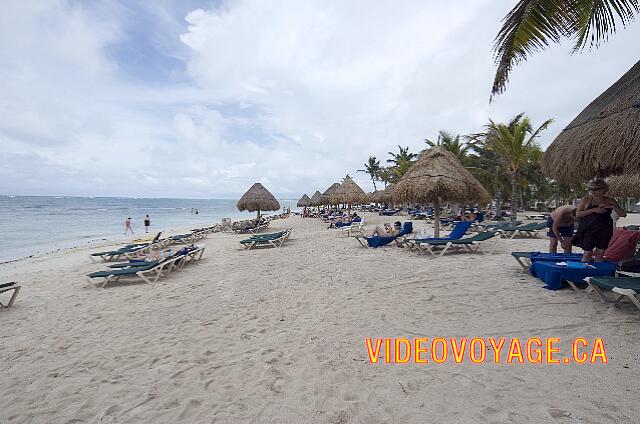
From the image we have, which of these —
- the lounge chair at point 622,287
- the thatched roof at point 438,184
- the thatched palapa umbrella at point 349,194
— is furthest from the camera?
the thatched palapa umbrella at point 349,194

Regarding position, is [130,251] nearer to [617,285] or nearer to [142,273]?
[142,273]

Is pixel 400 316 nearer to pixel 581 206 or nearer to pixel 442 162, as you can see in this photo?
pixel 581 206

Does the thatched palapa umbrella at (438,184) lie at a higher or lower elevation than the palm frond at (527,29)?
lower

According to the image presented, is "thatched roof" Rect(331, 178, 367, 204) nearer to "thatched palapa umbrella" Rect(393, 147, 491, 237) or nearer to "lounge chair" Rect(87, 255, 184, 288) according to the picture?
"thatched palapa umbrella" Rect(393, 147, 491, 237)

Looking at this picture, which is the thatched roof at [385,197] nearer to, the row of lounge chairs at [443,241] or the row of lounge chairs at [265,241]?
the row of lounge chairs at [443,241]

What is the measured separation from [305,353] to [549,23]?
14.6ft

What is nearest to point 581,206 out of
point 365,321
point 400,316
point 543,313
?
point 543,313

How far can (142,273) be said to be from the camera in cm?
675

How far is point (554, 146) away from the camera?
13.0 feet

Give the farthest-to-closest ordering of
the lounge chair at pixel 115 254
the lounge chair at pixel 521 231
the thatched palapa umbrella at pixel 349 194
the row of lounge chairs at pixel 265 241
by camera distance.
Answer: the thatched palapa umbrella at pixel 349 194 < the row of lounge chairs at pixel 265 241 < the lounge chair at pixel 115 254 < the lounge chair at pixel 521 231

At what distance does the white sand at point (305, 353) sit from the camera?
223 cm

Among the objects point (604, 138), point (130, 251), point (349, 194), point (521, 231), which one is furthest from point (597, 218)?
point (349, 194)

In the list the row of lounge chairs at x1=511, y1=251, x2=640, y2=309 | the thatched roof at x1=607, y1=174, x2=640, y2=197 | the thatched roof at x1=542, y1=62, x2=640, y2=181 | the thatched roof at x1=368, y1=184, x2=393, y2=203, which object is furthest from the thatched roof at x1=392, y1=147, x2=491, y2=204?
the thatched roof at x1=542, y1=62, x2=640, y2=181

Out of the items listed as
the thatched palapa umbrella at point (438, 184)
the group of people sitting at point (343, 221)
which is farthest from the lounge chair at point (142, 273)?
the group of people sitting at point (343, 221)
